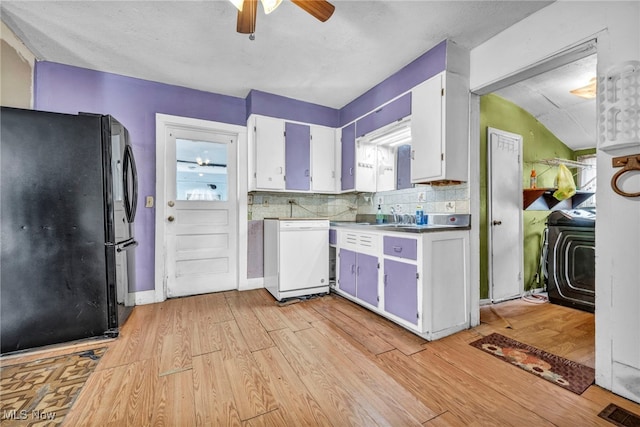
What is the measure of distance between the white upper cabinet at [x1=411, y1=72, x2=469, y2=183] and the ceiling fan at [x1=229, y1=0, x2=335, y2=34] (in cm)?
118

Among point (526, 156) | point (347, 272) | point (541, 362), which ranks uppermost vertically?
point (526, 156)

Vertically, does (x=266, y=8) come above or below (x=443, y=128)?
above

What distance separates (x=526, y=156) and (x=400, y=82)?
1.96m

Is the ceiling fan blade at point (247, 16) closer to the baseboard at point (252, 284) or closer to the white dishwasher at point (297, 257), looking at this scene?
the white dishwasher at point (297, 257)

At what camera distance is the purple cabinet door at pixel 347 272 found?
2.83m

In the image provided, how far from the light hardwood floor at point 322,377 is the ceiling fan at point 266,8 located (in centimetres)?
212

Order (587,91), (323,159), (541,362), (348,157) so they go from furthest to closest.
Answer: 1. (323,159)
2. (348,157)
3. (587,91)
4. (541,362)

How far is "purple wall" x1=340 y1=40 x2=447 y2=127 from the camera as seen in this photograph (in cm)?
230

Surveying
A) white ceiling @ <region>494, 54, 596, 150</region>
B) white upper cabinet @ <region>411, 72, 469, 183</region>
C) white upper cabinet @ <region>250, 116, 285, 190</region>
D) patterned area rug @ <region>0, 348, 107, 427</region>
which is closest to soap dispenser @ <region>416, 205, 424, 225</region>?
white upper cabinet @ <region>411, 72, 469, 183</region>

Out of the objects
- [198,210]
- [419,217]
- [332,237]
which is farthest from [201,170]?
[419,217]

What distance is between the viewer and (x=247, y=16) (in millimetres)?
1578

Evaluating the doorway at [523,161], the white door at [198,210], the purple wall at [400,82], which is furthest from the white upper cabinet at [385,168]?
the white door at [198,210]

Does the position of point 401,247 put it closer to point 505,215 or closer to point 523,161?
point 505,215

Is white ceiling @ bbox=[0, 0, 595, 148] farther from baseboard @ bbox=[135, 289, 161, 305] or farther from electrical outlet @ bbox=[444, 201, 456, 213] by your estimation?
baseboard @ bbox=[135, 289, 161, 305]
